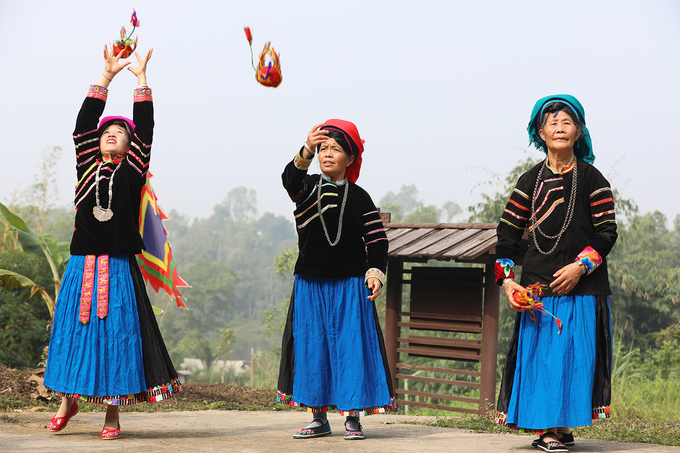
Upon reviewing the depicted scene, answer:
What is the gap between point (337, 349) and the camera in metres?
3.79

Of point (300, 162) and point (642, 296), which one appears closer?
point (300, 162)

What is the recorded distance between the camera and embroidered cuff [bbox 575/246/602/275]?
3.25m

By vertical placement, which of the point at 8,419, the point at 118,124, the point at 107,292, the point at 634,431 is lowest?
the point at 8,419

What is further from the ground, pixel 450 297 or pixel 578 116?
pixel 578 116

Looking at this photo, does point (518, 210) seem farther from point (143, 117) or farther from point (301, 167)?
point (143, 117)

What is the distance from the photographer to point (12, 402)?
17.9 feet

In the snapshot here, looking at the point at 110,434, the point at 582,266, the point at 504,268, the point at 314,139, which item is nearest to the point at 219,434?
the point at 110,434

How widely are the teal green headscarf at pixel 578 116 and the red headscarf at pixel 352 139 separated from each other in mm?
1021

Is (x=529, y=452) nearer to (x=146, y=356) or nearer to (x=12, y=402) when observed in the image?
(x=146, y=356)

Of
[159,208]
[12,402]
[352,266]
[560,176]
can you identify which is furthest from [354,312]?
[12,402]

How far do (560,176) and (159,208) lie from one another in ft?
9.02

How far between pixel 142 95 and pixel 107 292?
1.20 meters

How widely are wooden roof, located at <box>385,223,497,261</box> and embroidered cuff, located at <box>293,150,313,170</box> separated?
3.42 metres

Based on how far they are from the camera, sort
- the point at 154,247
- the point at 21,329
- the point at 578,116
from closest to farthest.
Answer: the point at 578,116 < the point at 154,247 < the point at 21,329
